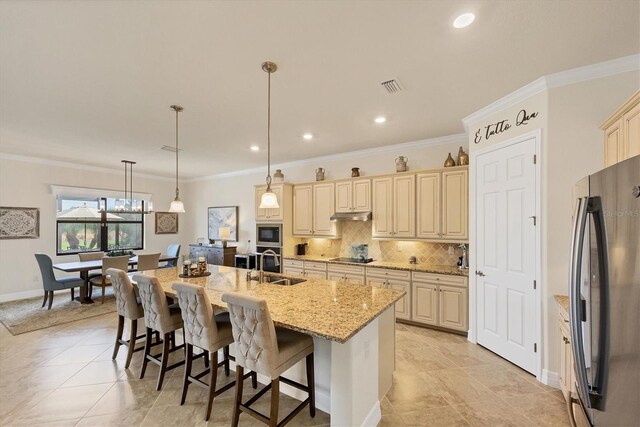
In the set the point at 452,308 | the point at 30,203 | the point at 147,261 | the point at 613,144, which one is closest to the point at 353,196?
the point at 452,308

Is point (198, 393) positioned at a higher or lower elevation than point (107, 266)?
lower

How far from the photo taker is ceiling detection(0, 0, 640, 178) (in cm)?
174

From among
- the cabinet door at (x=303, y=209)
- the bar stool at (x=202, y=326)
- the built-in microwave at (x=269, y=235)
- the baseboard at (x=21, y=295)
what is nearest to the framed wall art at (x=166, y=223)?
the baseboard at (x=21, y=295)

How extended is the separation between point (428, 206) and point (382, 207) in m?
0.72

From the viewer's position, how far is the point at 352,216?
15.4ft

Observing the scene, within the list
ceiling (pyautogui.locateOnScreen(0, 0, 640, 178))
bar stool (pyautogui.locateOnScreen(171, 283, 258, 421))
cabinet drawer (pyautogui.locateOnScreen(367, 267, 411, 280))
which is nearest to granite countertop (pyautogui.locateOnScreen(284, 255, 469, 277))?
cabinet drawer (pyautogui.locateOnScreen(367, 267, 411, 280))

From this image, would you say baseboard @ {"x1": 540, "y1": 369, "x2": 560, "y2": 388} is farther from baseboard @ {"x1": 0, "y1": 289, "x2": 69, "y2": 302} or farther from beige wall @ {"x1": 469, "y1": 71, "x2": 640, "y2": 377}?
baseboard @ {"x1": 0, "y1": 289, "x2": 69, "y2": 302}

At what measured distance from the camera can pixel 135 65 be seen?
2328 millimetres

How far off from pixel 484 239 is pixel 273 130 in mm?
3059

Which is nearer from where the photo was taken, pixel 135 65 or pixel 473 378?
pixel 135 65

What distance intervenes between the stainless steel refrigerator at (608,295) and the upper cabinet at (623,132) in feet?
2.70

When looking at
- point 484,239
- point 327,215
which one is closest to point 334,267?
point 327,215

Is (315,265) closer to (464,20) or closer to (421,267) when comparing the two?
(421,267)

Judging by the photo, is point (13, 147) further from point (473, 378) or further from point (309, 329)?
point (473, 378)
